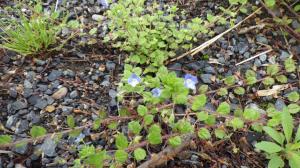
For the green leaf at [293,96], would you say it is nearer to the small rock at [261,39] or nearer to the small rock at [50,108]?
the small rock at [261,39]

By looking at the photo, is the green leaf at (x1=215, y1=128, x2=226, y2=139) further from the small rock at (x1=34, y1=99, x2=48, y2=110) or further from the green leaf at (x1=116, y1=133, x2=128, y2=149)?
the small rock at (x1=34, y1=99, x2=48, y2=110)

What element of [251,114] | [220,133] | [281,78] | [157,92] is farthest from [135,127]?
[281,78]

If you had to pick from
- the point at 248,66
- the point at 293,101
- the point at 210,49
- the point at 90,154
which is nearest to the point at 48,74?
the point at 90,154

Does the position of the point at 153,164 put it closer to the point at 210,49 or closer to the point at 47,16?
the point at 210,49

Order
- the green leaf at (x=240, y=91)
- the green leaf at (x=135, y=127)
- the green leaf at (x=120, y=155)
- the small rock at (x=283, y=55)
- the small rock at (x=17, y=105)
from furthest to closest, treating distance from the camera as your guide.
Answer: the small rock at (x=283, y=55) → the green leaf at (x=240, y=91) → the small rock at (x=17, y=105) → the green leaf at (x=135, y=127) → the green leaf at (x=120, y=155)

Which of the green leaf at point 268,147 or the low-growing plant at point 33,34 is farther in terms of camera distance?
the low-growing plant at point 33,34

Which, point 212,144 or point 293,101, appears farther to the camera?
point 293,101

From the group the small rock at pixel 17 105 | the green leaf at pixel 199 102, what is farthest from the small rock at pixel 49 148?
the green leaf at pixel 199 102
